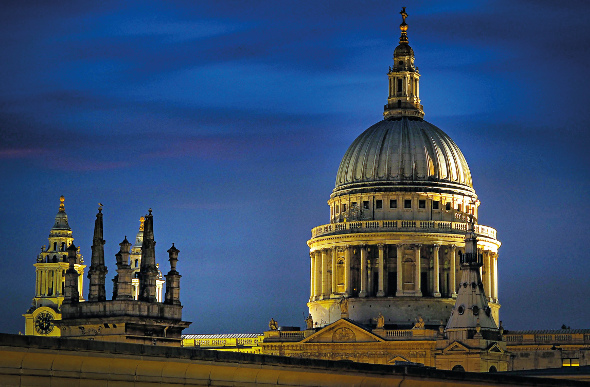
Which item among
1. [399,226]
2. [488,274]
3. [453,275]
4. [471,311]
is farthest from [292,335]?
[488,274]

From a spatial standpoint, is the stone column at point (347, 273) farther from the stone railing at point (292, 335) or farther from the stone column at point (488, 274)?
the stone column at point (488, 274)

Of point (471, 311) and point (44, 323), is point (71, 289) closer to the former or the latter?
point (471, 311)

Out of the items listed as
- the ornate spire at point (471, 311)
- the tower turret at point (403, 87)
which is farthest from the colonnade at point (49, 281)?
the ornate spire at point (471, 311)

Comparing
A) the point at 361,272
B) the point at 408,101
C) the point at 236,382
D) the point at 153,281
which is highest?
the point at 408,101

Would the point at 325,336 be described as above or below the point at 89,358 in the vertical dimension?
above

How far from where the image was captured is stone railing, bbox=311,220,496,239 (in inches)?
6914

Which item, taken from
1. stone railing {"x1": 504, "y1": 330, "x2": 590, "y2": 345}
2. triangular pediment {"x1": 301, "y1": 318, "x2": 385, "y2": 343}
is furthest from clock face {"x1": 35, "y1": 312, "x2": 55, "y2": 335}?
stone railing {"x1": 504, "y1": 330, "x2": 590, "y2": 345}

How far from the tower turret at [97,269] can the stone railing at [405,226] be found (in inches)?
2683

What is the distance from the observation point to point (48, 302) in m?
178

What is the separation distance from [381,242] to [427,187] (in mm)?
8516

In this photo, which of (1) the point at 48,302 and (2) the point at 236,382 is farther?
(1) the point at 48,302

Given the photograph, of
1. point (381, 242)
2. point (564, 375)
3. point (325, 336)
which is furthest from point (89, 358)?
point (381, 242)

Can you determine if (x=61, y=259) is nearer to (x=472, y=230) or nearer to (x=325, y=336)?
(x=325, y=336)

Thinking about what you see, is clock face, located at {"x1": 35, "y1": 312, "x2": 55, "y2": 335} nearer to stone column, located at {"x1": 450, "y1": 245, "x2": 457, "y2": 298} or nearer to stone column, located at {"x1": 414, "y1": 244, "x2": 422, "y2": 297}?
stone column, located at {"x1": 414, "y1": 244, "x2": 422, "y2": 297}
